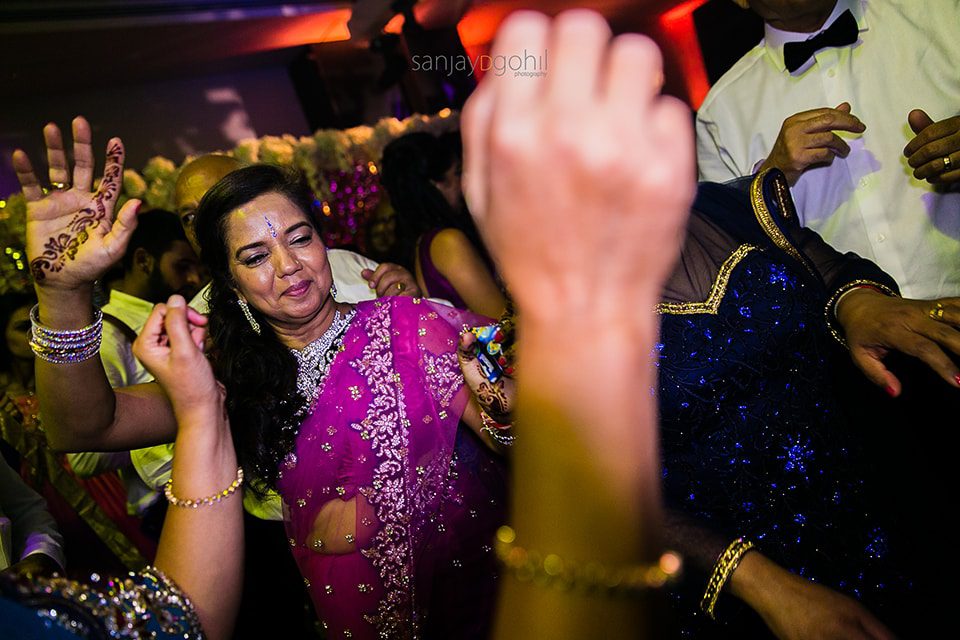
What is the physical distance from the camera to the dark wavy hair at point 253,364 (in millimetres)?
1733

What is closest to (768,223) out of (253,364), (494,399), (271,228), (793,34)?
(494,399)

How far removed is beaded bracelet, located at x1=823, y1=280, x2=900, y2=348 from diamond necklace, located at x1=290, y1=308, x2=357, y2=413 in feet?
3.94

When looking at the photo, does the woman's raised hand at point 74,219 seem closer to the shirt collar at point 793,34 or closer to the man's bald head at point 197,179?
the man's bald head at point 197,179

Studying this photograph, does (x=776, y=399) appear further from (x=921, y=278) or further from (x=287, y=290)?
(x=287, y=290)

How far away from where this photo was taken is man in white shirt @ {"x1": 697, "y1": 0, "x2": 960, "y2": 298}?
5.72 feet

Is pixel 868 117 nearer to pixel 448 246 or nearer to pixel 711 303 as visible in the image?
pixel 711 303

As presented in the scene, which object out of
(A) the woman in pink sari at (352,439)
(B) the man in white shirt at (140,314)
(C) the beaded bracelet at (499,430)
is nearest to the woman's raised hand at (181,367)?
(C) the beaded bracelet at (499,430)

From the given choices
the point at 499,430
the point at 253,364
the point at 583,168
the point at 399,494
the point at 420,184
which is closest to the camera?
the point at 583,168

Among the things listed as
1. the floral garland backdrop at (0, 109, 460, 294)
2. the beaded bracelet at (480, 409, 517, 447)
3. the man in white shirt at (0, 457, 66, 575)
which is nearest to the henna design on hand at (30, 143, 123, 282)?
the man in white shirt at (0, 457, 66, 575)

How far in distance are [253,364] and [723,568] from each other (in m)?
1.27

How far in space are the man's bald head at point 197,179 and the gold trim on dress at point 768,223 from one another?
5.58 ft

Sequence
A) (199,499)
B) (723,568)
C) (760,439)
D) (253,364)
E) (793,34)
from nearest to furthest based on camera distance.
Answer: (199,499), (723,568), (760,439), (253,364), (793,34)

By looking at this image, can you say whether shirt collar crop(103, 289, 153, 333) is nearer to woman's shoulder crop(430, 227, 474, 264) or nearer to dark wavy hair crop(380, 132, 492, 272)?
dark wavy hair crop(380, 132, 492, 272)

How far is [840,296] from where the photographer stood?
1360mm
